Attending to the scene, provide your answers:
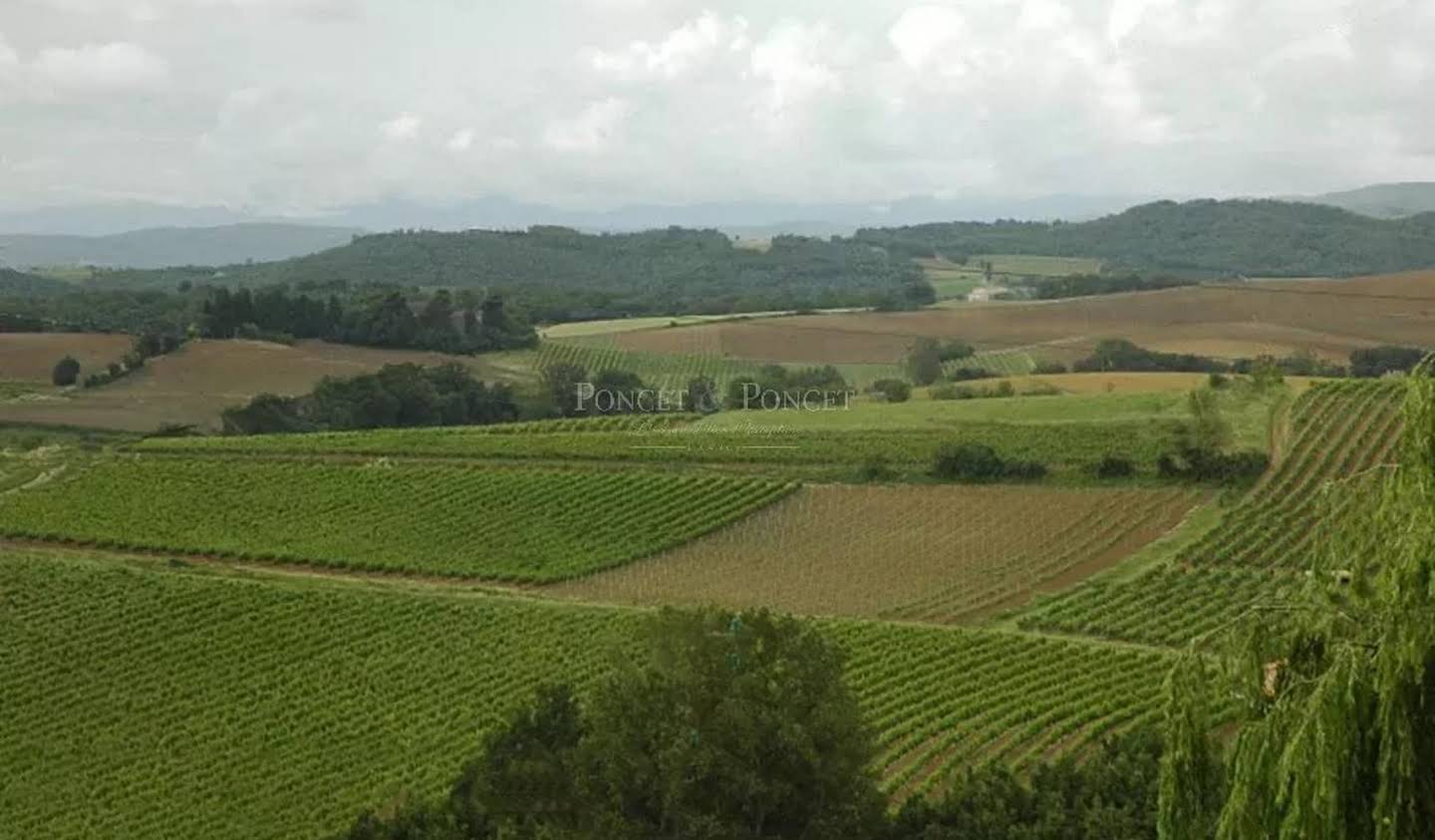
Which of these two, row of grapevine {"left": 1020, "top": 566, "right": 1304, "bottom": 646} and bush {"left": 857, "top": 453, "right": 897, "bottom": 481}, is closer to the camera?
row of grapevine {"left": 1020, "top": 566, "right": 1304, "bottom": 646}

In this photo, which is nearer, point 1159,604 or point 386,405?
point 1159,604

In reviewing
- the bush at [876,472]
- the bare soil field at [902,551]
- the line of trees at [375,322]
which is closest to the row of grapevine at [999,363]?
the bush at [876,472]

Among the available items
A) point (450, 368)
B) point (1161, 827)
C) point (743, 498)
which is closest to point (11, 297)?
point (450, 368)

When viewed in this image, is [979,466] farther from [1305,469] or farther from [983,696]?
[983,696]

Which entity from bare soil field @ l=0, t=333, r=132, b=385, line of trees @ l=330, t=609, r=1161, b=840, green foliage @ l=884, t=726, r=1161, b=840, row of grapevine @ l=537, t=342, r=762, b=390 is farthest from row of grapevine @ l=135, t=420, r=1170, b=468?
line of trees @ l=330, t=609, r=1161, b=840

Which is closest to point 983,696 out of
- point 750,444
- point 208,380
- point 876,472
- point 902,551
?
point 902,551

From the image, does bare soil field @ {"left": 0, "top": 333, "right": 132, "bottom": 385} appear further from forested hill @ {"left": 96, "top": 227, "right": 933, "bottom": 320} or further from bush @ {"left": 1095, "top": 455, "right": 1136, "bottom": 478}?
bush @ {"left": 1095, "top": 455, "right": 1136, "bottom": 478}

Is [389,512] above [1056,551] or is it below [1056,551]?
above
